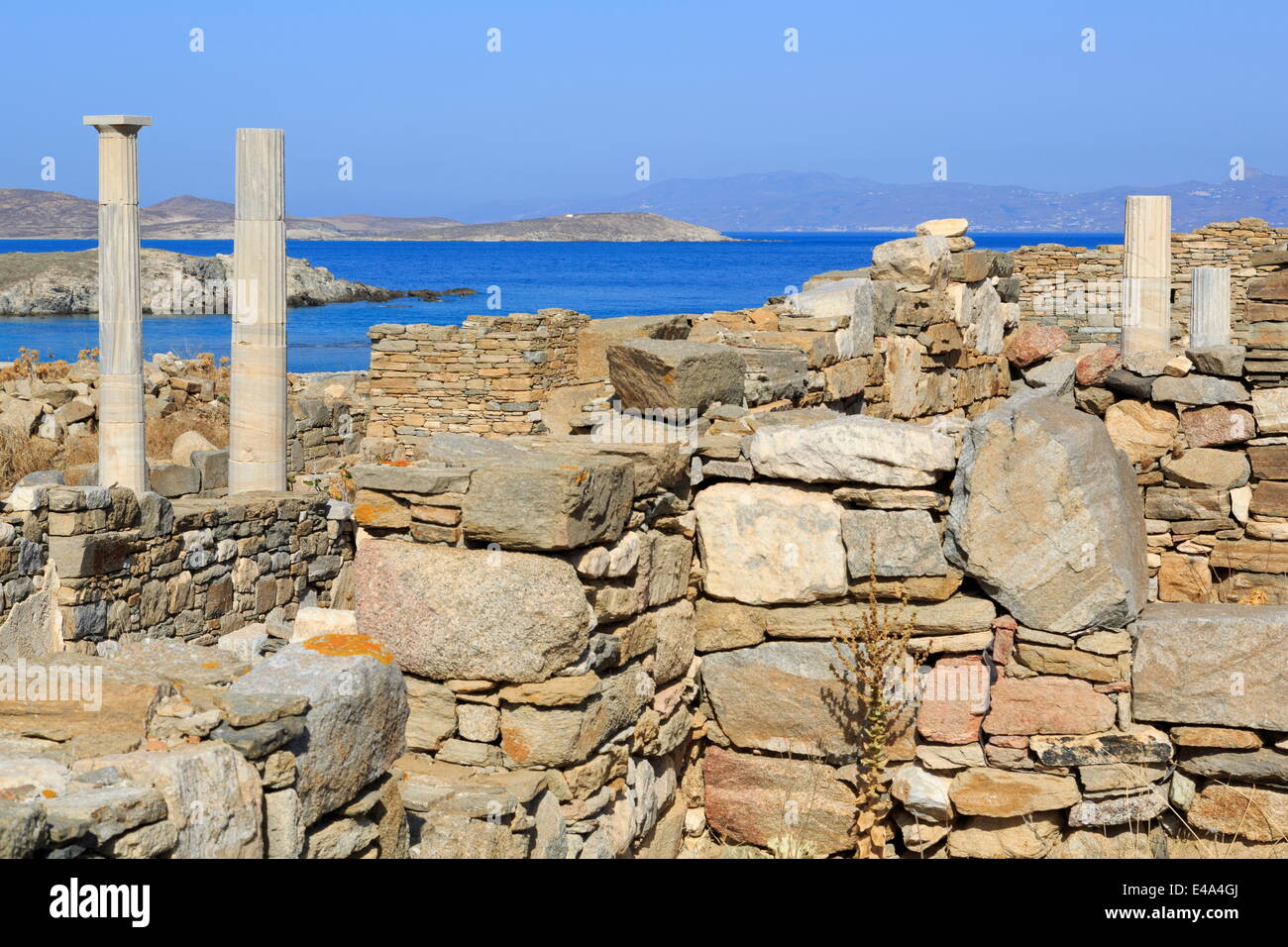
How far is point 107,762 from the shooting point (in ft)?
9.97

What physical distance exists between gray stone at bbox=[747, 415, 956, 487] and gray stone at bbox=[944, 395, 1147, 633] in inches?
4.9

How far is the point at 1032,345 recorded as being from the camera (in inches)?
424

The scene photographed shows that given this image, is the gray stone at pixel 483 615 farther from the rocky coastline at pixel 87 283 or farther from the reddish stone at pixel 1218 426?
the rocky coastline at pixel 87 283

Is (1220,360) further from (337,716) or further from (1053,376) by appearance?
(337,716)

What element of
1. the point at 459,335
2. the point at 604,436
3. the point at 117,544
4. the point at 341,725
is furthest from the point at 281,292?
the point at 341,725

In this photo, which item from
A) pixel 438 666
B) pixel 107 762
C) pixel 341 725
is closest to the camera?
pixel 107 762

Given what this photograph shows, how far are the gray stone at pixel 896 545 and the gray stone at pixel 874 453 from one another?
152 millimetres

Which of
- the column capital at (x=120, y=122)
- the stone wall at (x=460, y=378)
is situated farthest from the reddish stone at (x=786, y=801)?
the stone wall at (x=460, y=378)

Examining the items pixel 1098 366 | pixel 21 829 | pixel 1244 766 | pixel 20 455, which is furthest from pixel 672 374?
pixel 20 455

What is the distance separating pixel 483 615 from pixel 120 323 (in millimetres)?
8666

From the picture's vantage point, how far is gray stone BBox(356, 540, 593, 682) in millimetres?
4680

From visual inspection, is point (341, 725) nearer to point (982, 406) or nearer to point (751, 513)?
point (751, 513)

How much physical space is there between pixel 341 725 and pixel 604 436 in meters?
2.55

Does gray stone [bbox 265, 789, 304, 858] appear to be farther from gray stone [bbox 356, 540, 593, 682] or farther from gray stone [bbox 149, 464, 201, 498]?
gray stone [bbox 149, 464, 201, 498]
